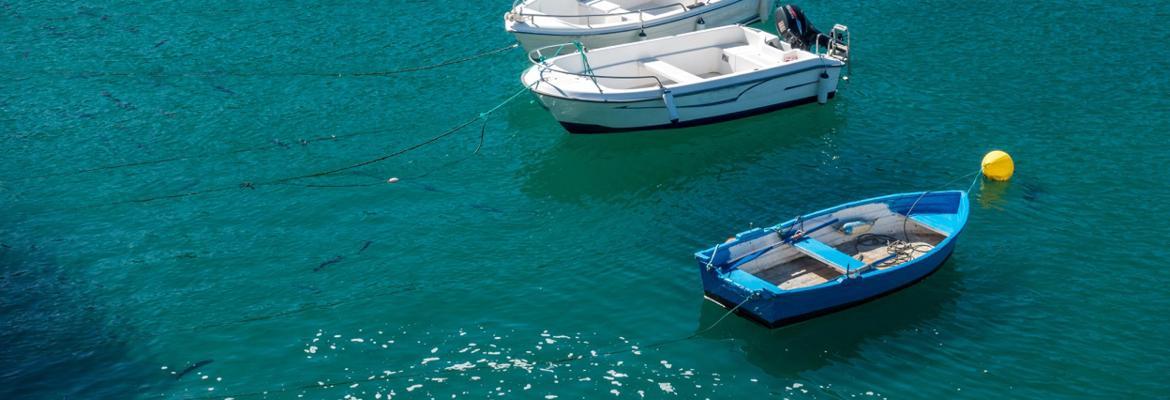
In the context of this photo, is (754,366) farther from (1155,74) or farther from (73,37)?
(73,37)

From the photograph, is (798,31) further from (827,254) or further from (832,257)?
(832,257)

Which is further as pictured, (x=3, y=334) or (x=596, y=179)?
(x=596, y=179)

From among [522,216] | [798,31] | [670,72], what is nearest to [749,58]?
[798,31]

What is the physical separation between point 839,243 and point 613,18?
46.7 ft

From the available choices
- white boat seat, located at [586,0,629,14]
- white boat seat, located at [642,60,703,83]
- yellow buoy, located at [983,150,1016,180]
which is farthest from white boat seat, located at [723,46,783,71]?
yellow buoy, located at [983,150,1016,180]

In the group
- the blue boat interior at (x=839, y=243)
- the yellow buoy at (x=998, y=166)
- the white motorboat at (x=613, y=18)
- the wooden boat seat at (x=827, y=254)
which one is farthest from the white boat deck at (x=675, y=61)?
the wooden boat seat at (x=827, y=254)

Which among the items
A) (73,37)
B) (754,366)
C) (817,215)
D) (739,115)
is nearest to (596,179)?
(739,115)

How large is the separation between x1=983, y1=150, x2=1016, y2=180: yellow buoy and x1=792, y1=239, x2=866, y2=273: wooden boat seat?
18.5ft

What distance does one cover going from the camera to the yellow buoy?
2392cm

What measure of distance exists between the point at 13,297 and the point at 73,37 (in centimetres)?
1691

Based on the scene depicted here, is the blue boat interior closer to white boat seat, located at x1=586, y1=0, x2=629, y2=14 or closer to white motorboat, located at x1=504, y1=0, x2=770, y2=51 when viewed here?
white motorboat, located at x1=504, y1=0, x2=770, y2=51

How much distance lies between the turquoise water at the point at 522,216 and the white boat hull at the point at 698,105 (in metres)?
0.45

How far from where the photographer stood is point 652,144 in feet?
90.0

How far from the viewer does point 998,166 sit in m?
23.9
